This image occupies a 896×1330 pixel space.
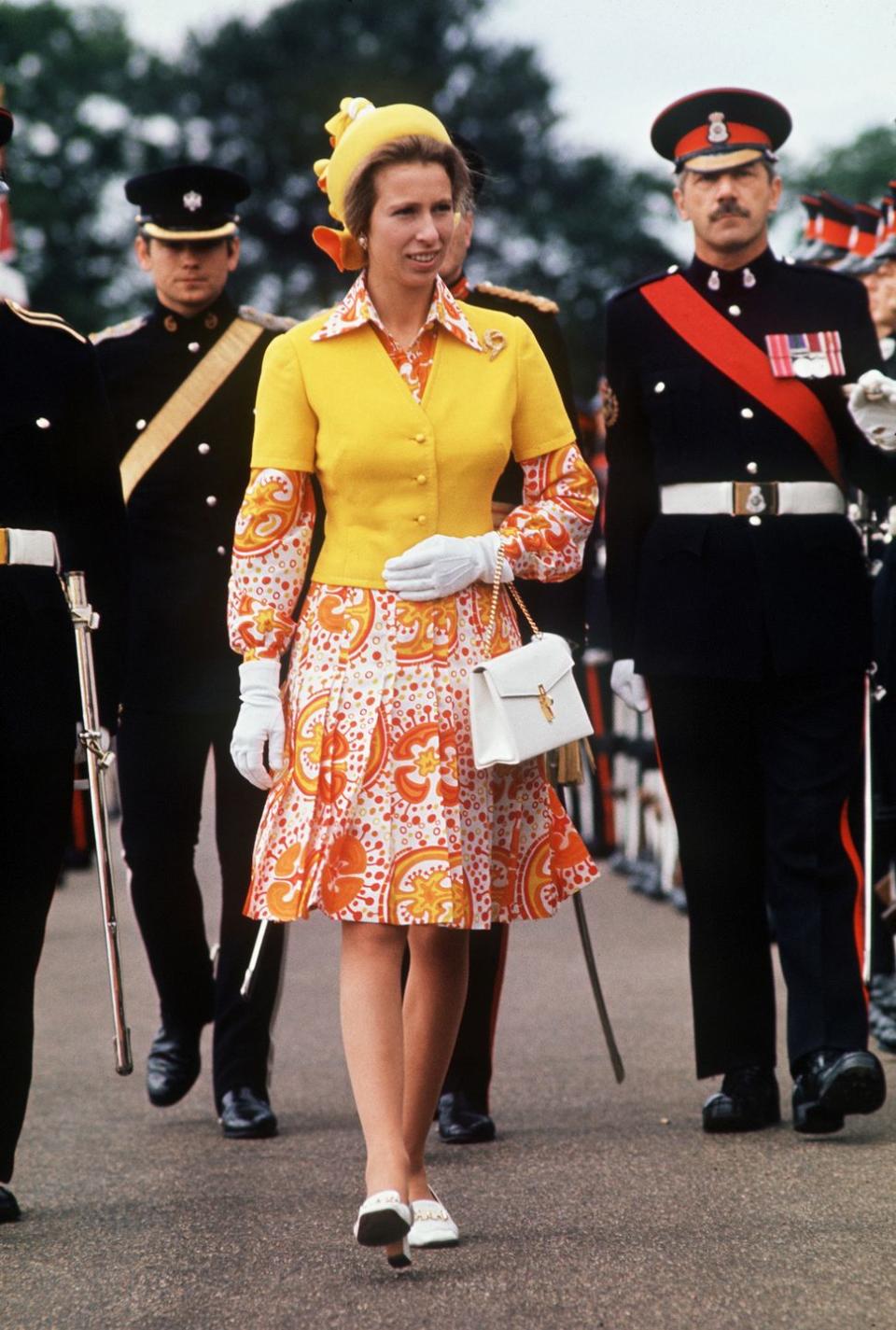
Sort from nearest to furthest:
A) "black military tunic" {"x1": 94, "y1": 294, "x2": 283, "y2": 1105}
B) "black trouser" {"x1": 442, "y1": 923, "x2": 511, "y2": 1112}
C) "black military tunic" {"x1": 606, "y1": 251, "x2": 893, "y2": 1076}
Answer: "black military tunic" {"x1": 606, "y1": 251, "x2": 893, "y2": 1076} → "black trouser" {"x1": 442, "y1": 923, "x2": 511, "y2": 1112} → "black military tunic" {"x1": 94, "y1": 294, "x2": 283, "y2": 1105}

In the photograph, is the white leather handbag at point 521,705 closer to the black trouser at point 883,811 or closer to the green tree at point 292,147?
the black trouser at point 883,811

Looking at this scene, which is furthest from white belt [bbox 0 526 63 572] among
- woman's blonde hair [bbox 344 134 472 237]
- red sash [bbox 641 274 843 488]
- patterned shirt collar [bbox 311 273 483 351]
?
red sash [bbox 641 274 843 488]

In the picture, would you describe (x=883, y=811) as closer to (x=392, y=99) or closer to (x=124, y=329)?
(x=124, y=329)

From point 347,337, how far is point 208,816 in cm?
214

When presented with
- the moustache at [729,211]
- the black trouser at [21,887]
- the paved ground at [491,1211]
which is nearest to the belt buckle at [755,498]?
the moustache at [729,211]

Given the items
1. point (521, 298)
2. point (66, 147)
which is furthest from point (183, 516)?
point (66, 147)

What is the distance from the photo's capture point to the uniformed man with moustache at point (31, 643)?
572 cm

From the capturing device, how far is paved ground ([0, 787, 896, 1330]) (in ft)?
15.5

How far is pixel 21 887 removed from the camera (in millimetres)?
5781

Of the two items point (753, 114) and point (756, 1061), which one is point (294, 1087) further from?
point (753, 114)

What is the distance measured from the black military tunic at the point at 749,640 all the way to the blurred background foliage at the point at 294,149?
1510 inches

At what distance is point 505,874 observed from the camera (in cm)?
541

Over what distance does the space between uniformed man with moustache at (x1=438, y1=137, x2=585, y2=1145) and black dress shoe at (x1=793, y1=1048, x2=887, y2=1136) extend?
0.78 m

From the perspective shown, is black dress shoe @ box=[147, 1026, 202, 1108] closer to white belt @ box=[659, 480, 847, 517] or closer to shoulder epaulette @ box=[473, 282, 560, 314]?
white belt @ box=[659, 480, 847, 517]
